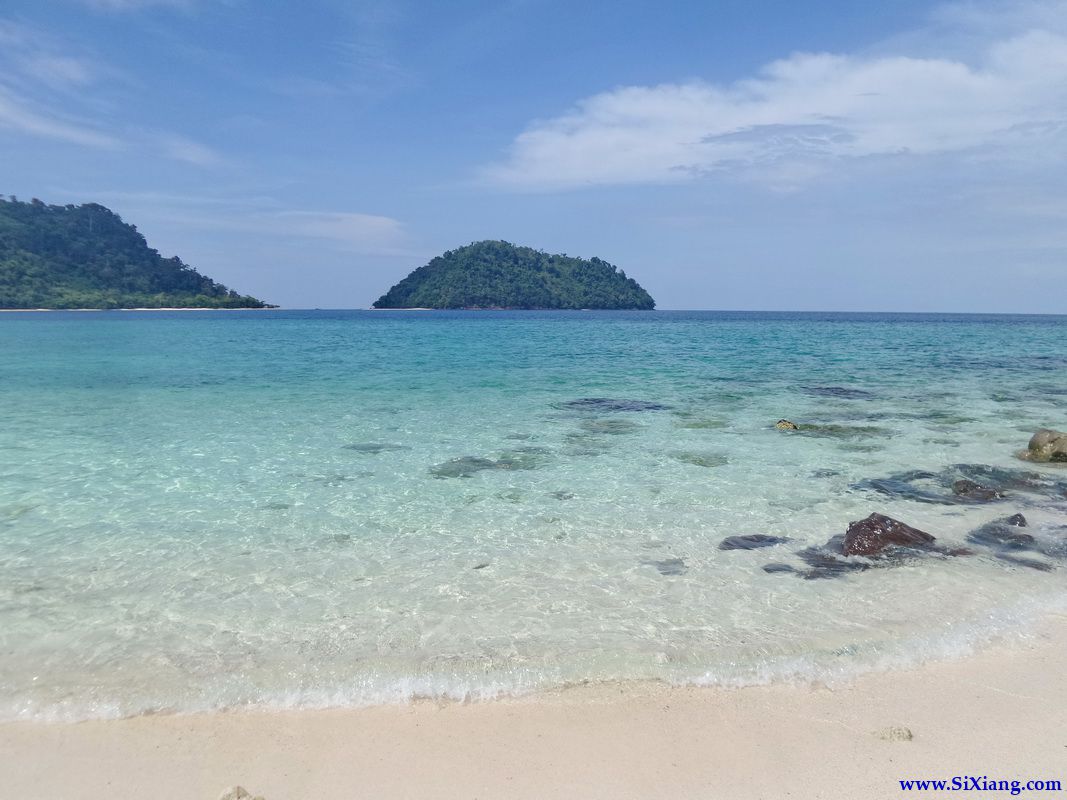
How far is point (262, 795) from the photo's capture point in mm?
4035

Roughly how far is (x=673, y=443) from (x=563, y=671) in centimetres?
887

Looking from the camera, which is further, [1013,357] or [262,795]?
[1013,357]

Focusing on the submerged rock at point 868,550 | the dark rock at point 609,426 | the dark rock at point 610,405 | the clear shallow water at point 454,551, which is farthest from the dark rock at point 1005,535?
the dark rock at point 610,405

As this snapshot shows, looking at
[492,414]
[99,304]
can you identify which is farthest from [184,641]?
[99,304]

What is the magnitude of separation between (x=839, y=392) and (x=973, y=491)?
12677mm

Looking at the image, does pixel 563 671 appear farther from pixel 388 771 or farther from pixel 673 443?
pixel 673 443

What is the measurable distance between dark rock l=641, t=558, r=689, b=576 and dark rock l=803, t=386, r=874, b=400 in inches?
Result: 604

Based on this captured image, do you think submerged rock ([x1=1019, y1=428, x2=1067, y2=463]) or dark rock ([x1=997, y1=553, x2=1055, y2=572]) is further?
submerged rock ([x1=1019, y1=428, x2=1067, y2=463])

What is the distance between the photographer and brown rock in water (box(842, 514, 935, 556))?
307 inches

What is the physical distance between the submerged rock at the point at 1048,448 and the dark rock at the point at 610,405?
320 inches

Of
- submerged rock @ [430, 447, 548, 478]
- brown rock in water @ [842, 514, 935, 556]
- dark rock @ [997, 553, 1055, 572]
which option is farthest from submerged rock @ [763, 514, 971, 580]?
submerged rock @ [430, 447, 548, 478]

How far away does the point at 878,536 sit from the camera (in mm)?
7969

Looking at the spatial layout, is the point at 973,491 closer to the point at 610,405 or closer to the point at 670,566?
the point at 670,566

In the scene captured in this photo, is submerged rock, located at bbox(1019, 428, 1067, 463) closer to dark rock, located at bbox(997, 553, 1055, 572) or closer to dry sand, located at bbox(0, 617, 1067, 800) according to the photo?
dark rock, located at bbox(997, 553, 1055, 572)
